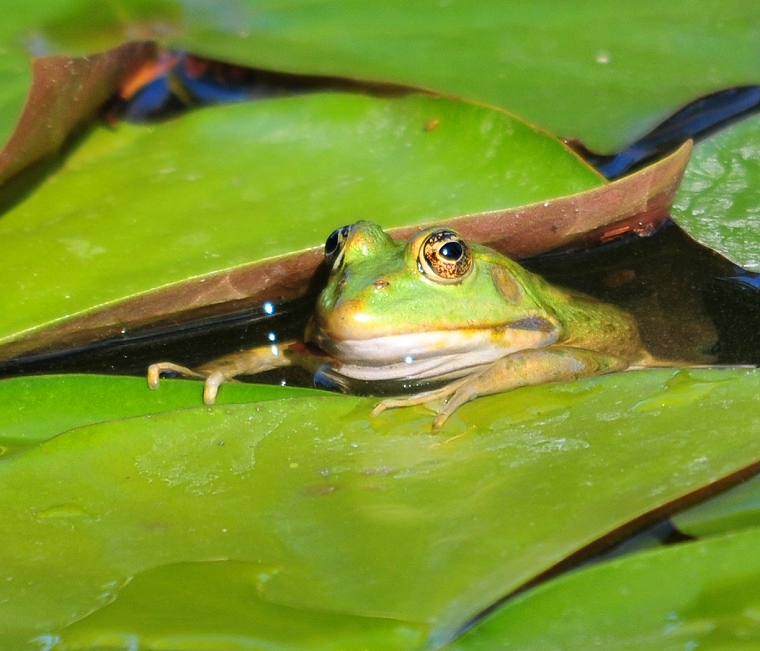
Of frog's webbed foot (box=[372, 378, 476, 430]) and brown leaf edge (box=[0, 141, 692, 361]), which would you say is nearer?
frog's webbed foot (box=[372, 378, 476, 430])

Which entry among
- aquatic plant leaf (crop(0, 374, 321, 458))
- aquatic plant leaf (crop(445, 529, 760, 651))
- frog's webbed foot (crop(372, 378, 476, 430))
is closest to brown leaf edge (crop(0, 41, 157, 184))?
aquatic plant leaf (crop(0, 374, 321, 458))

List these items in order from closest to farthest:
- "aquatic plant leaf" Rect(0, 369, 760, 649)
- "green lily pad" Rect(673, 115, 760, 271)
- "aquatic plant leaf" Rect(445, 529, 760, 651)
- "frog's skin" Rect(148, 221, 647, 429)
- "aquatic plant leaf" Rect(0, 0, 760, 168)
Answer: "aquatic plant leaf" Rect(445, 529, 760, 651) → "aquatic plant leaf" Rect(0, 369, 760, 649) → "frog's skin" Rect(148, 221, 647, 429) → "green lily pad" Rect(673, 115, 760, 271) → "aquatic plant leaf" Rect(0, 0, 760, 168)

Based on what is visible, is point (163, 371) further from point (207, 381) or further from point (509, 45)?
point (509, 45)

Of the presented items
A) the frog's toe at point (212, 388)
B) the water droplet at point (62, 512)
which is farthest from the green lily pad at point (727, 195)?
the water droplet at point (62, 512)

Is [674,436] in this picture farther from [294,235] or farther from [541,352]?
[294,235]

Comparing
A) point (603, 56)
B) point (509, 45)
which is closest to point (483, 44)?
point (509, 45)

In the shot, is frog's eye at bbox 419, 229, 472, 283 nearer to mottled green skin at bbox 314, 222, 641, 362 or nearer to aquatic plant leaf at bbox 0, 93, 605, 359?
mottled green skin at bbox 314, 222, 641, 362
